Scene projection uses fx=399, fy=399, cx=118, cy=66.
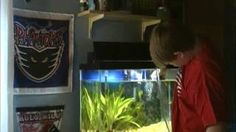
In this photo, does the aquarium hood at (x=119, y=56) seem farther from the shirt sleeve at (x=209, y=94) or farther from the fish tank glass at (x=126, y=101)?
the shirt sleeve at (x=209, y=94)

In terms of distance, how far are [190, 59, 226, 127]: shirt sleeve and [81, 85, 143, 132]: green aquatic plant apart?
0.47 m

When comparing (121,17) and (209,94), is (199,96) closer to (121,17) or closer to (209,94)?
(209,94)

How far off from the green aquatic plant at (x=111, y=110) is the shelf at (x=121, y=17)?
1.20 ft

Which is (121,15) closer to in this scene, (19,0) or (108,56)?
(108,56)

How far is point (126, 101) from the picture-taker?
1.93 metres

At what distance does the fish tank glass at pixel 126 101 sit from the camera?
74.1 inches

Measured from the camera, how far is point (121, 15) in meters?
2.00

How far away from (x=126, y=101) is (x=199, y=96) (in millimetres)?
506

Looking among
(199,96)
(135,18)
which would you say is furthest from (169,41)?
(135,18)

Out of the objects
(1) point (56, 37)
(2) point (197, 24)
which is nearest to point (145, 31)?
(2) point (197, 24)

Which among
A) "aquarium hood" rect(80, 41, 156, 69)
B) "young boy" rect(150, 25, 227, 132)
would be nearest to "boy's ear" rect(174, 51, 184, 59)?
"young boy" rect(150, 25, 227, 132)

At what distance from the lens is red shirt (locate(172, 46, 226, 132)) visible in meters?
1.47

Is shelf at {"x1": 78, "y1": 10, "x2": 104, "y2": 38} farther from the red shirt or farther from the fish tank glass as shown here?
the red shirt

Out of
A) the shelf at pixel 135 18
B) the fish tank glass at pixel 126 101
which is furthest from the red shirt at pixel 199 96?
the shelf at pixel 135 18
